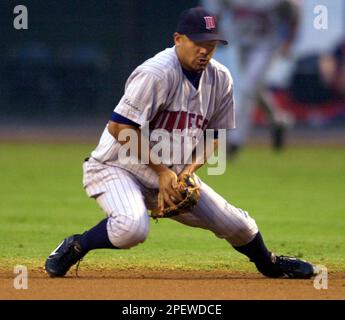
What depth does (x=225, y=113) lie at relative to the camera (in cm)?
630

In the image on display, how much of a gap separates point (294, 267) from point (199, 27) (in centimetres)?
163

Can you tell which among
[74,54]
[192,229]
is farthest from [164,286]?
[74,54]

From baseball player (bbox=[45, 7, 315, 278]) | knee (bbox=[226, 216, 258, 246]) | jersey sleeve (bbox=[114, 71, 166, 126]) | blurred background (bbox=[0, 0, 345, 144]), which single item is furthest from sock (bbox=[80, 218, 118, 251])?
blurred background (bbox=[0, 0, 345, 144])

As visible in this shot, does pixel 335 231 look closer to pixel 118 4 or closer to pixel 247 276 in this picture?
pixel 247 276

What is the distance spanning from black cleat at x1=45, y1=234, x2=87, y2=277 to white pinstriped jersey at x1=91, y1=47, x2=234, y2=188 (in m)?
0.52

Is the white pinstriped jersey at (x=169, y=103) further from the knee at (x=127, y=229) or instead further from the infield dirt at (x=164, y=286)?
the infield dirt at (x=164, y=286)

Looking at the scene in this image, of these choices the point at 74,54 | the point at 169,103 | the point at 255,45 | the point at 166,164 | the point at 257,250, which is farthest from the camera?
the point at 74,54

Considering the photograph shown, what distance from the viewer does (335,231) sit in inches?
351

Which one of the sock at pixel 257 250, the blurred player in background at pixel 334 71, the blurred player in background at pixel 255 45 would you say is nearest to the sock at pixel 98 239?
the sock at pixel 257 250

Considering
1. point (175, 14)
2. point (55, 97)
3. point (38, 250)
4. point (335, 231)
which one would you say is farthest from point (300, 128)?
point (38, 250)

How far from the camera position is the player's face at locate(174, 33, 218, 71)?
5804 millimetres

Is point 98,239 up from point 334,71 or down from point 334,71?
down

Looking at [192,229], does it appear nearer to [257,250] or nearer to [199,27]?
[257,250]
